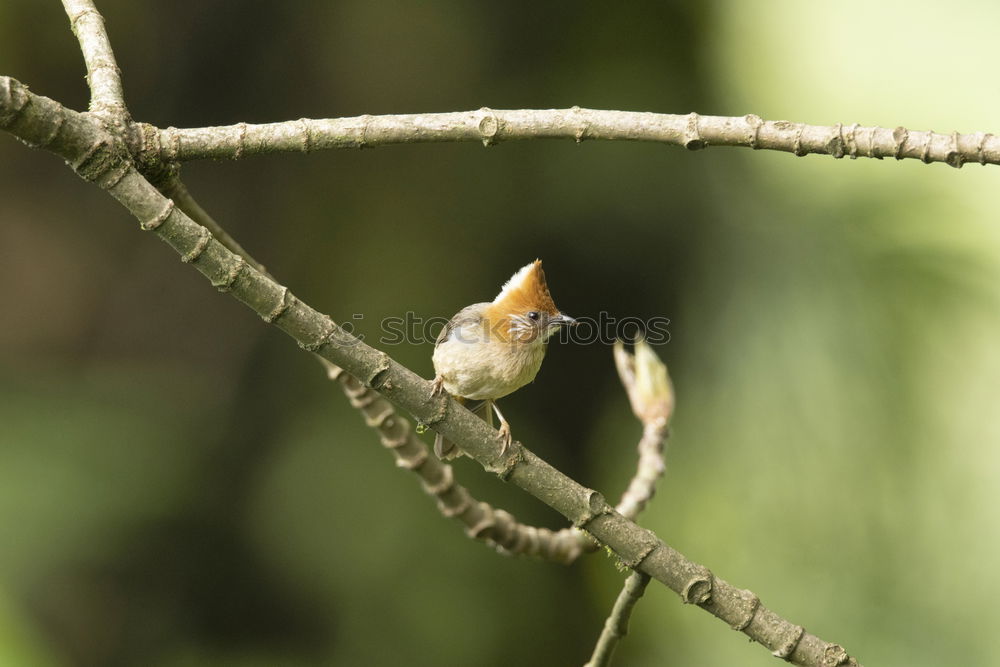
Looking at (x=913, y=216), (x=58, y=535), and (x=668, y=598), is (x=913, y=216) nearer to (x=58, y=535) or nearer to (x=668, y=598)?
(x=668, y=598)

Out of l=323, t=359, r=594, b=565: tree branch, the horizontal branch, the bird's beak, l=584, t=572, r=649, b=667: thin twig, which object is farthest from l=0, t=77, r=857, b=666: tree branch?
the bird's beak

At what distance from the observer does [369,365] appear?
1.92m

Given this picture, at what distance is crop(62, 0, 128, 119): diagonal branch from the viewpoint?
197 cm

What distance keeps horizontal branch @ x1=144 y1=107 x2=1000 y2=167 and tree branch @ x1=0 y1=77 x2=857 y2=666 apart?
0.94ft

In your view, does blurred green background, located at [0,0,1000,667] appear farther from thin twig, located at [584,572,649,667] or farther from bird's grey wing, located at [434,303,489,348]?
thin twig, located at [584,572,649,667]

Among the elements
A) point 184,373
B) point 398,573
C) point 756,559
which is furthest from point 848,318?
point 184,373

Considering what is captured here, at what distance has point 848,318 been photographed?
436cm

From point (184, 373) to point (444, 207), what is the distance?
1639mm

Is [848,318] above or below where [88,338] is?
above

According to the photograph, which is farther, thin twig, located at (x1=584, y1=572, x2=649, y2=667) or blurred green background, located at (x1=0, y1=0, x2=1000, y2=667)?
blurred green background, located at (x1=0, y1=0, x2=1000, y2=667)

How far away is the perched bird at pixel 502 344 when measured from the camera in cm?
285
